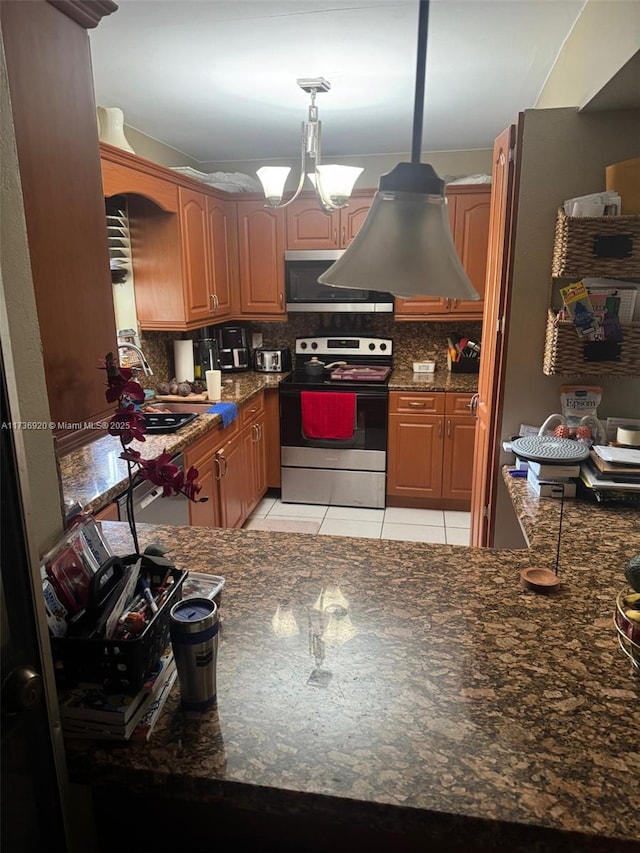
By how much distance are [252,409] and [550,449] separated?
231 centimetres

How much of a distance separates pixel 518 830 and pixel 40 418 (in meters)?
1.05

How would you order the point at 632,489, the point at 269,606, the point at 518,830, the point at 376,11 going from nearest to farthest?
the point at 518,830
the point at 269,606
the point at 632,489
the point at 376,11

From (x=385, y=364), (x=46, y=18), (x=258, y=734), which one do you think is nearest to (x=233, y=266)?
(x=385, y=364)

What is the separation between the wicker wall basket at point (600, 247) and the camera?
200 centimetres

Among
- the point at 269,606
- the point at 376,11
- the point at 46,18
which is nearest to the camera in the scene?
the point at 46,18

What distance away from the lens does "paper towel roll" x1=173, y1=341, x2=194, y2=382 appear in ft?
12.5

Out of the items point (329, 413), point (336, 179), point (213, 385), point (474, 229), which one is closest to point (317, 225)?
point (474, 229)

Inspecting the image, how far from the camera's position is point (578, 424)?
2.19 m

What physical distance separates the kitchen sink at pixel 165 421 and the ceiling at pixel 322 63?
5.30 feet

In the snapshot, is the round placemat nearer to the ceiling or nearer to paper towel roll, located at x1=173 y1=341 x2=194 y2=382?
the ceiling

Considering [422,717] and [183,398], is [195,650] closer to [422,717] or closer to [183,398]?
[422,717]

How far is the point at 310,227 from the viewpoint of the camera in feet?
13.6

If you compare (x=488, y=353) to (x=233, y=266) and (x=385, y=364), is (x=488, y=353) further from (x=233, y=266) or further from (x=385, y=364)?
(x=233, y=266)

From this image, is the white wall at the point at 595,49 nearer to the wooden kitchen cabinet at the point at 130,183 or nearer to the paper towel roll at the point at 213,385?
the wooden kitchen cabinet at the point at 130,183
